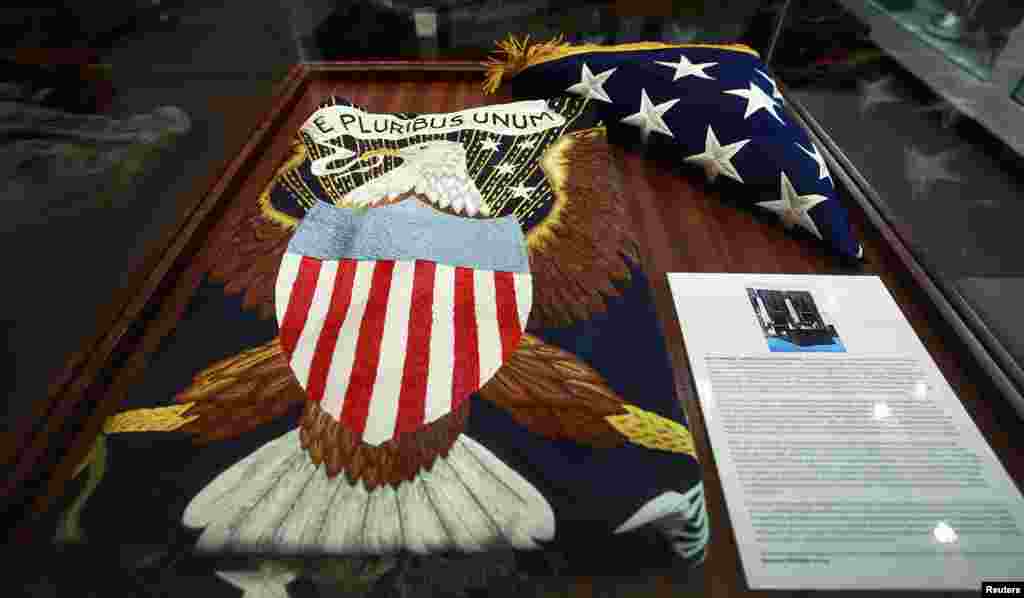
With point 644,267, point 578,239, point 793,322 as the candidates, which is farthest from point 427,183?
point 793,322

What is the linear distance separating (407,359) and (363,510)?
0.18 m

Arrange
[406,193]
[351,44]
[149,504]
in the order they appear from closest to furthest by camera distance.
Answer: [149,504] < [406,193] < [351,44]

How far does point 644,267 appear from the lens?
755 mm

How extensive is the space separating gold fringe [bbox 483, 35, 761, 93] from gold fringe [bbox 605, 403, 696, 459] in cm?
82

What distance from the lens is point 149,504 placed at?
0.51 metres

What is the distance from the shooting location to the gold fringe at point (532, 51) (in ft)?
3.45

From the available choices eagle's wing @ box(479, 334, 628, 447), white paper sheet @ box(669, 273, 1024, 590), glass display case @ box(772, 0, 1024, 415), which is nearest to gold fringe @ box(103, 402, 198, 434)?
eagle's wing @ box(479, 334, 628, 447)

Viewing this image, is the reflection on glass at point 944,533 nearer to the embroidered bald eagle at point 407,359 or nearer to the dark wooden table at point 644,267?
the dark wooden table at point 644,267

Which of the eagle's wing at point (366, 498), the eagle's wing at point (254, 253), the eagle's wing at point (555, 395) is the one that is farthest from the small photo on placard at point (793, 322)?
the eagle's wing at point (254, 253)

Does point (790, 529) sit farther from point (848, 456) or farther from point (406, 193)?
point (406, 193)

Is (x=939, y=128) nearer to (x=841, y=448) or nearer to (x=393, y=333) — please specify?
(x=841, y=448)

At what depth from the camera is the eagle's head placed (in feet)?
2.66

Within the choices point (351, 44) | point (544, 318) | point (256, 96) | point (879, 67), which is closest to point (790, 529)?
point (544, 318)

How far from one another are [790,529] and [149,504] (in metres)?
0.68
